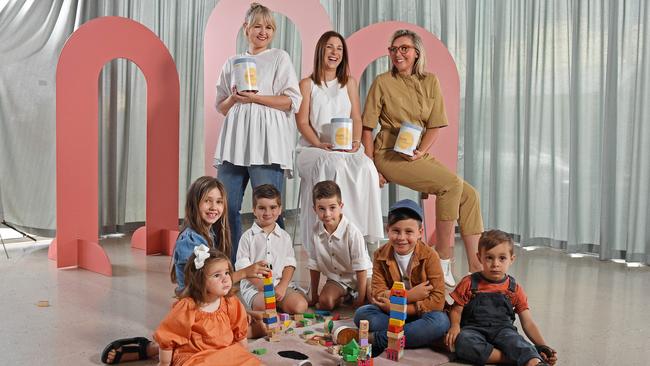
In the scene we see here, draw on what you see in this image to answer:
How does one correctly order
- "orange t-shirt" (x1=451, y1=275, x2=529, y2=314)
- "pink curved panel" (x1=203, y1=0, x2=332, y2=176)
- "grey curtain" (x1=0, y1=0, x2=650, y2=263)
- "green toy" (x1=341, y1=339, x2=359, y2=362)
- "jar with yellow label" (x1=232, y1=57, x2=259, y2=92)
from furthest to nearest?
"grey curtain" (x1=0, y1=0, x2=650, y2=263), "pink curved panel" (x1=203, y1=0, x2=332, y2=176), "jar with yellow label" (x1=232, y1=57, x2=259, y2=92), "orange t-shirt" (x1=451, y1=275, x2=529, y2=314), "green toy" (x1=341, y1=339, x2=359, y2=362)

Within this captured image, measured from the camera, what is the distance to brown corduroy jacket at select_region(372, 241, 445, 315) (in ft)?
8.61

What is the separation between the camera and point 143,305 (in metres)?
3.13

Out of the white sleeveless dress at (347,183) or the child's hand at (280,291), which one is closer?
the child's hand at (280,291)

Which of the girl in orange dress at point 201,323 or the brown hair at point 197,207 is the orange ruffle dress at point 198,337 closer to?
the girl in orange dress at point 201,323

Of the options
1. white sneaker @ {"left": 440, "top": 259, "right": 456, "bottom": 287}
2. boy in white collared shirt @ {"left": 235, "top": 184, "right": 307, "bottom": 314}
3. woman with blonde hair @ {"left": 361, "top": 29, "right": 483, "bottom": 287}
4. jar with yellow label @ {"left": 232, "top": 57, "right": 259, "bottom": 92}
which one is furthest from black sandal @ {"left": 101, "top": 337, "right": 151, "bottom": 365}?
woman with blonde hair @ {"left": 361, "top": 29, "right": 483, "bottom": 287}

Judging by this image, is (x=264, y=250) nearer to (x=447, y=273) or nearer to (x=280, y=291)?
(x=280, y=291)

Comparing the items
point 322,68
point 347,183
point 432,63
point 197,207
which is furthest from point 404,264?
point 432,63

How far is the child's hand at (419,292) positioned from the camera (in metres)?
2.62

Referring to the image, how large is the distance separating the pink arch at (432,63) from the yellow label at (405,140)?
117cm

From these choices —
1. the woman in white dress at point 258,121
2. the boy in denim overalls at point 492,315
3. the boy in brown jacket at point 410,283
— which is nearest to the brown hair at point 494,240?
the boy in denim overalls at point 492,315

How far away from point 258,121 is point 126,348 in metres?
1.57

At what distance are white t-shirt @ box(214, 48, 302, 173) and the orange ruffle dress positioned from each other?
146 centimetres

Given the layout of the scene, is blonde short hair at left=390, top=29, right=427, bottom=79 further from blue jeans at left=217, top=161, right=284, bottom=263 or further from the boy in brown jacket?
the boy in brown jacket

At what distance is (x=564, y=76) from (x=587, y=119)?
351mm
